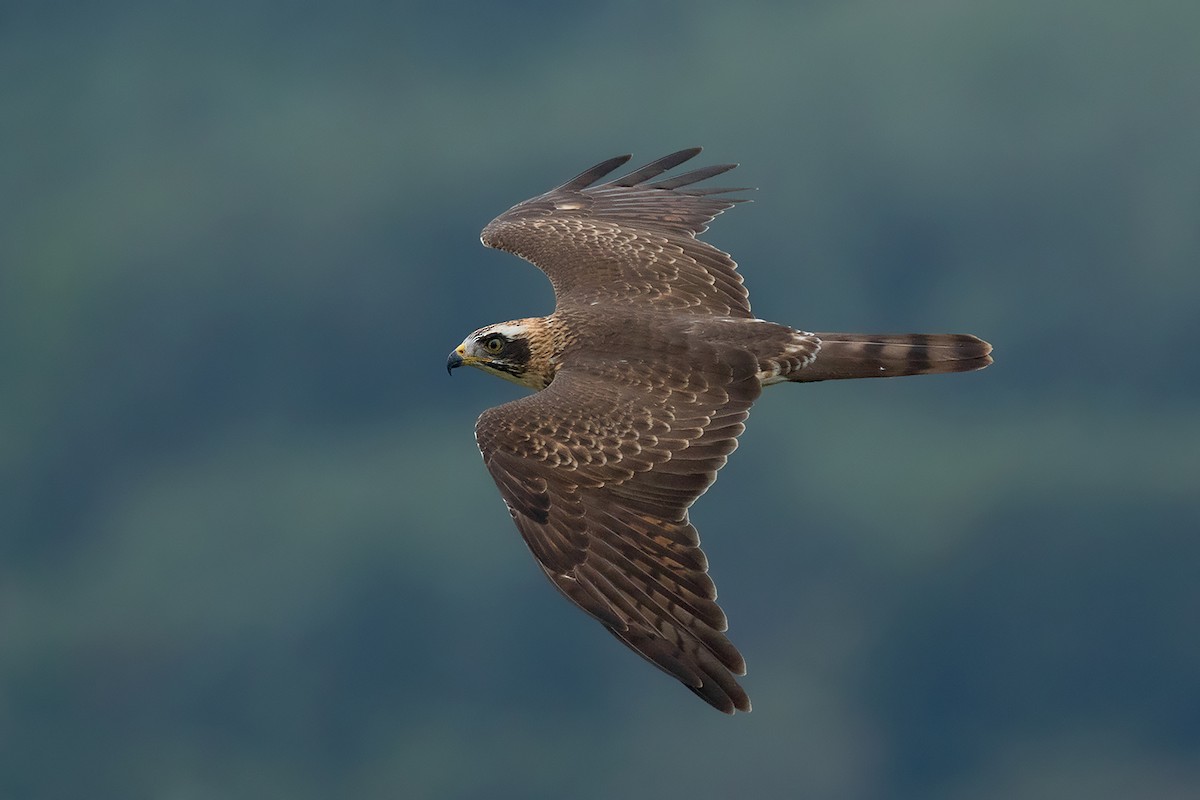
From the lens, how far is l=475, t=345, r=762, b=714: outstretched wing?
37.2 feet

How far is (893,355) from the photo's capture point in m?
14.0

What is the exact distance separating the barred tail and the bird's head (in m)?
2.22

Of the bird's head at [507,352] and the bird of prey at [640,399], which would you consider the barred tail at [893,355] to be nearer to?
the bird of prey at [640,399]

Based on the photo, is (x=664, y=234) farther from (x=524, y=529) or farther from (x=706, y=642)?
(x=706, y=642)

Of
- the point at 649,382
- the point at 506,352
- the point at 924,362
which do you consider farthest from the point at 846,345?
the point at 506,352

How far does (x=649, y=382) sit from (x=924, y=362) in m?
2.36

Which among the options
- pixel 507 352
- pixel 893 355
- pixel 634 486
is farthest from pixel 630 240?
pixel 634 486

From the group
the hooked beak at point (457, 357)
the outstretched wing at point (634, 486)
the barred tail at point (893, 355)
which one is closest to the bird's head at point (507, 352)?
the hooked beak at point (457, 357)

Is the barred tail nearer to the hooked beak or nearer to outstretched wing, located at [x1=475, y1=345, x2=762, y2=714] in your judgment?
outstretched wing, located at [x1=475, y1=345, x2=762, y2=714]

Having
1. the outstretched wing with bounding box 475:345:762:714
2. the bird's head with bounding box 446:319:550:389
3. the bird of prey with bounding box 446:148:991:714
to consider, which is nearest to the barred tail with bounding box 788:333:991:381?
the bird of prey with bounding box 446:148:991:714

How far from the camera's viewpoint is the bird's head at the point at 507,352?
14430 mm

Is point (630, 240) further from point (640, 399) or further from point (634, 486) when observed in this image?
point (634, 486)

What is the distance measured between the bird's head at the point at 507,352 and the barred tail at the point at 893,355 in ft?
7.29

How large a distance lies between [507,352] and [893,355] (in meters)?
3.23
